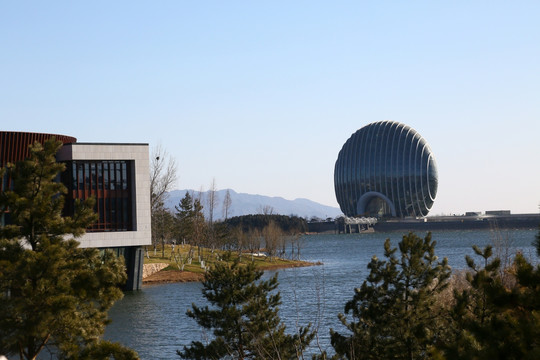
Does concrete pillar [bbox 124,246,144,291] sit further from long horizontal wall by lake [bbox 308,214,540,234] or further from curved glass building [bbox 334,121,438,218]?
curved glass building [bbox 334,121,438,218]

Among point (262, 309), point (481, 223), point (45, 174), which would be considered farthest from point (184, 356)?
point (481, 223)

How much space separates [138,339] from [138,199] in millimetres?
21540

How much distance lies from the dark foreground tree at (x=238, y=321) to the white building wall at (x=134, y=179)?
1135 inches

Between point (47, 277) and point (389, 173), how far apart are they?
6518 inches

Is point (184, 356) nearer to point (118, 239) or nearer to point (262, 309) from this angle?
point (262, 309)

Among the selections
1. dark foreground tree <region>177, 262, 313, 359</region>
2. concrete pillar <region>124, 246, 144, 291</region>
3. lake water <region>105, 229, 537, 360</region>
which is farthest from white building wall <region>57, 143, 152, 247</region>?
dark foreground tree <region>177, 262, 313, 359</region>

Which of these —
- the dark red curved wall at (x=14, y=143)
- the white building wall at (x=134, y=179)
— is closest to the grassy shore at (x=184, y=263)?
the white building wall at (x=134, y=179)

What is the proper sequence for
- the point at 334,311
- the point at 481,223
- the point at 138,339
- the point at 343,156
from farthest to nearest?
the point at 343,156
the point at 481,223
the point at 334,311
the point at 138,339

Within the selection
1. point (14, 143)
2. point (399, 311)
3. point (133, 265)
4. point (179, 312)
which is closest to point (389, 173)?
point (133, 265)

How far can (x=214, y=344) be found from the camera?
19.6 m

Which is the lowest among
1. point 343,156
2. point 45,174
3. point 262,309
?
point 262,309

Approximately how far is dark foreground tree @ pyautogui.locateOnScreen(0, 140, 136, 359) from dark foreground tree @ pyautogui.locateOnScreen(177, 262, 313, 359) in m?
4.12

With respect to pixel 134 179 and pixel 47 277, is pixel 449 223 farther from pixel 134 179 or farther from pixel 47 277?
pixel 47 277

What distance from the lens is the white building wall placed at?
48344 millimetres
